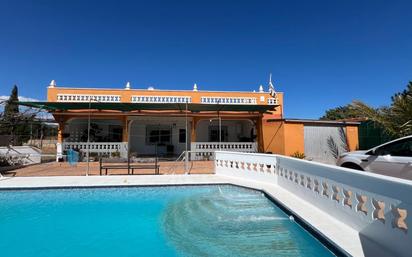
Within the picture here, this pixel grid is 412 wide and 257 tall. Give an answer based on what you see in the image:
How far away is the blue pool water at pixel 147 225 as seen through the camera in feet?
14.9

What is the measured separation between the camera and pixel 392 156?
6.31 meters

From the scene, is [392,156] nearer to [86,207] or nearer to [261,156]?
[261,156]

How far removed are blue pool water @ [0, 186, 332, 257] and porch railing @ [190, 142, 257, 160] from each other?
9.26m

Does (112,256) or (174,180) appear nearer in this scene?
(112,256)

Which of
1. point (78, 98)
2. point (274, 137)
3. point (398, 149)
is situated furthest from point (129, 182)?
point (78, 98)

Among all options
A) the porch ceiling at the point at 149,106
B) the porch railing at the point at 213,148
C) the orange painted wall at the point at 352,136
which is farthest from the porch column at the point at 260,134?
the orange painted wall at the point at 352,136

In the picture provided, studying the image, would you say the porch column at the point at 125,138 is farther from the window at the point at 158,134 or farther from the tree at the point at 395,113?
the tree at the point at 395,113

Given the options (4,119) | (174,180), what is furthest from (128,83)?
(174,180)

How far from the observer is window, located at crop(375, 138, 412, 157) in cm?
615

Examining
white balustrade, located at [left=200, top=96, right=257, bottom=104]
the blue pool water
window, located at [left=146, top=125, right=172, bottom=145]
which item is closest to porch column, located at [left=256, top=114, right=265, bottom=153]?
white balustrade, located at [left=200, top=96, right=257, bottom=104]

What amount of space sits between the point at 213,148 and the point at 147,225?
1279 cm

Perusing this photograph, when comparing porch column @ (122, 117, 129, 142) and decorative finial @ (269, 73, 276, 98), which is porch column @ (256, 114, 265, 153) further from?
porch column @ (122, 117, 129, 142)

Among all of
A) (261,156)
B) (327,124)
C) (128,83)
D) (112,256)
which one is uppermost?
(128,83)

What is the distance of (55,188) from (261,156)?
764 centimetres
